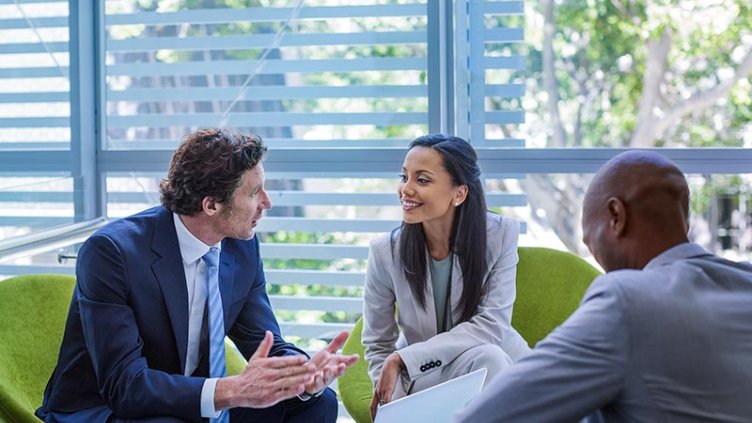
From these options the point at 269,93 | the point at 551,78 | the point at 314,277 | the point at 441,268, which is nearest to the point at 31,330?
the point at 441,268

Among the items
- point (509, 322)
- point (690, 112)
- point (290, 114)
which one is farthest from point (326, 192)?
point (690, 112)

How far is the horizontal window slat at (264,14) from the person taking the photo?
12.9 ft

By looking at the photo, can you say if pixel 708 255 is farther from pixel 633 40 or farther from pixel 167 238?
pixel 633 40

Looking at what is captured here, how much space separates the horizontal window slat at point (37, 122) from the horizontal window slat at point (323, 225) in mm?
892

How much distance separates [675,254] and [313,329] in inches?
110

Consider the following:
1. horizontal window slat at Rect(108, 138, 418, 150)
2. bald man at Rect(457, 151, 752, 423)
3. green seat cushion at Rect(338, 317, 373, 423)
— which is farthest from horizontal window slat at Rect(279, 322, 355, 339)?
bald man at Rect(457, 151, 752, 423)

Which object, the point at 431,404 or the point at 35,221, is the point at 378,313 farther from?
the point at 35,221

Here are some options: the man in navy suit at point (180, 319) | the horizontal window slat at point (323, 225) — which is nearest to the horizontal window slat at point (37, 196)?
the horizontal window slat at point (323, 225)

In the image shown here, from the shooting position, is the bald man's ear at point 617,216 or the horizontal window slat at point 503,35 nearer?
the bald man's ear at point 617,216

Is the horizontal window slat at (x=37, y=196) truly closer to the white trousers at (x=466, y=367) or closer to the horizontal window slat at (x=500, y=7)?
the white trousers at (x=466, y=367)

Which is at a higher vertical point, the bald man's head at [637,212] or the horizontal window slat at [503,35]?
the horizontal window slat at [503,35]

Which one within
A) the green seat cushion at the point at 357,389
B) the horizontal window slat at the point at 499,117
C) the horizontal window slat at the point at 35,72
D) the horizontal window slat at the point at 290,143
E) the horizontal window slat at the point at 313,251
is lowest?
the green seat cushion at the point at 357,389

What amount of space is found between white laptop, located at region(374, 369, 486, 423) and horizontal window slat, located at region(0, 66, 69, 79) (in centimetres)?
227

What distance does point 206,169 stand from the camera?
2562mm
